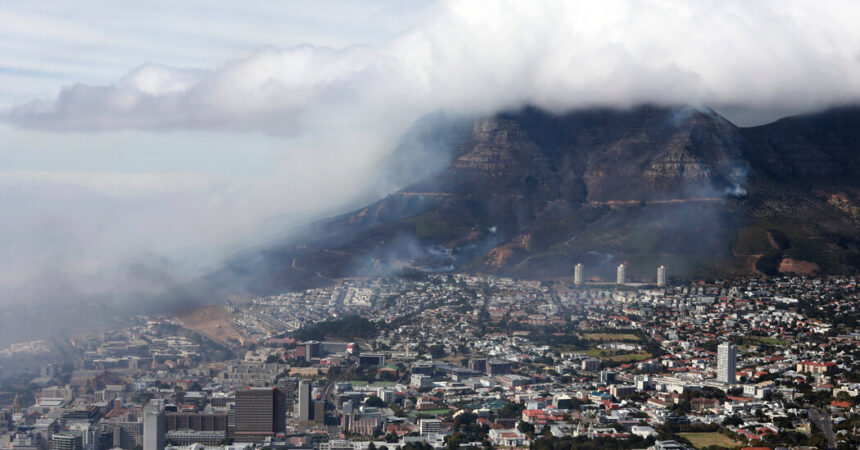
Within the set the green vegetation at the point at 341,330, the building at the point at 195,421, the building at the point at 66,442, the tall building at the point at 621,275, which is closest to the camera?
the building at the point at 66,442

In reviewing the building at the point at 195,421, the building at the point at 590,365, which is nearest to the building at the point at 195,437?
the building at the point at 195,421

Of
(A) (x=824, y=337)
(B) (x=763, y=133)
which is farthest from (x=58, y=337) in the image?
(B) (x=763, y=133)

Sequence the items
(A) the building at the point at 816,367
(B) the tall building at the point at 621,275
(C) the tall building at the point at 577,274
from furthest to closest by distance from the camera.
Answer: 1. (B) the tall building at the point at 621,275
2. (C) the tall building at the point at 577,274
3. (A) the building at the point at 816,367

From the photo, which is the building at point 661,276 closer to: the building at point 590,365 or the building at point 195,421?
the building at point 590,365

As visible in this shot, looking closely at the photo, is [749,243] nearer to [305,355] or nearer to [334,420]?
[305,355]

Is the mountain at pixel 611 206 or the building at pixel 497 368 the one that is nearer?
the building at pixel 497 368

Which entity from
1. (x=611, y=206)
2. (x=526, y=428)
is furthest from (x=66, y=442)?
(x=611, y=206)

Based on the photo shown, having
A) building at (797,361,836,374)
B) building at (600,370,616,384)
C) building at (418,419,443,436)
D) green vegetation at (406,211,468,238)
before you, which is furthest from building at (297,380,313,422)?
green vegetation at (406,211,468,238)
